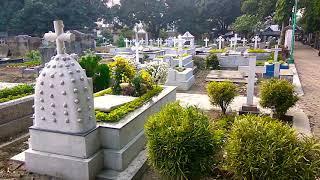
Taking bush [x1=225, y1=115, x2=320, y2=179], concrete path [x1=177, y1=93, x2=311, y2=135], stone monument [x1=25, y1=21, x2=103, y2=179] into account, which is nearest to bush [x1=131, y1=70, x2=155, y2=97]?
concrete path [x1=177, y1=93, x2=311, y2=135]

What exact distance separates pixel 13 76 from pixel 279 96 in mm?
15213

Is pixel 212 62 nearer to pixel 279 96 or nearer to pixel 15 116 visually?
pixel 279 96

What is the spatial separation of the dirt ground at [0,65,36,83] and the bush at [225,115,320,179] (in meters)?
13.8

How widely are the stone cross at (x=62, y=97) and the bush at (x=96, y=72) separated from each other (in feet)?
11.9

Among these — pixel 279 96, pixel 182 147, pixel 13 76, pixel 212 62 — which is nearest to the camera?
pixel 182 147

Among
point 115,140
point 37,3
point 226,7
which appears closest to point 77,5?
A: point 37,3

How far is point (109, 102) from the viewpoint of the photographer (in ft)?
19.2

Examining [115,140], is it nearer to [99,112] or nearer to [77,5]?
[99,112]

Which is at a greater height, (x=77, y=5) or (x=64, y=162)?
(x=77, y=5)

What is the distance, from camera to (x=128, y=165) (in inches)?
193

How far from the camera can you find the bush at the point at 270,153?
3402 mm

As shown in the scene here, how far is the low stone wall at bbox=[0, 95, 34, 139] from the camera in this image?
6410 millimetres

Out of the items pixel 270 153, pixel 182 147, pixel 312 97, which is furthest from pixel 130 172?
pixel 312 97

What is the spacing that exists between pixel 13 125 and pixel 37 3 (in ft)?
113
